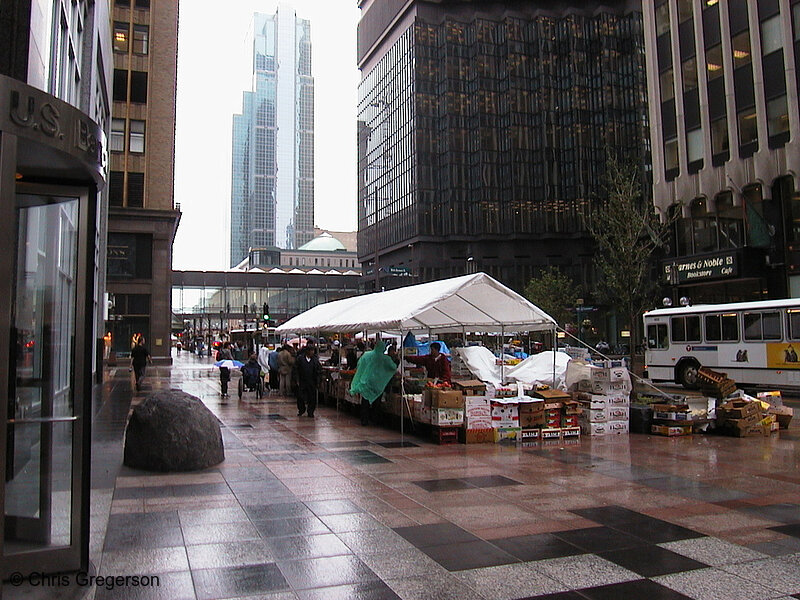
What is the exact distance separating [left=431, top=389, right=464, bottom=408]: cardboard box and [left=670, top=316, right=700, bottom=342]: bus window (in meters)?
15.2

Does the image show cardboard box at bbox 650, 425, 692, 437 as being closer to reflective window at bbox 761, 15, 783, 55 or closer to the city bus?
the city bus

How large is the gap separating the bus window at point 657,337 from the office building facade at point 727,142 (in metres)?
10.8

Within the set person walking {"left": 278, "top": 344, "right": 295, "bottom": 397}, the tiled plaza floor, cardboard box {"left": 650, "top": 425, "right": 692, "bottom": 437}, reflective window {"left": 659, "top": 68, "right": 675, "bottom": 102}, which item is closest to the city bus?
cardboard box {"left": 650, "top": 425, "right": 692, "bottom": 437}

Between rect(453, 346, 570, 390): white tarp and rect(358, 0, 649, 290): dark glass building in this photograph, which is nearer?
rect(453, 346, 570, 390): white tarp

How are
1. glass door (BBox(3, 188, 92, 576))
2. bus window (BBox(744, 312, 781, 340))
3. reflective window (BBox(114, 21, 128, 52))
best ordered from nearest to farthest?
glass door (BBox(3, 188, 92, 576)) < bus window (BBox(744, 312, 781, 340)) < reflective window (BBox(114, 21, 128, 52))

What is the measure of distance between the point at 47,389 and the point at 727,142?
1476 inches

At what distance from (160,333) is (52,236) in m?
41.3

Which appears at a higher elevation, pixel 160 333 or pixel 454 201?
pixel 454 201

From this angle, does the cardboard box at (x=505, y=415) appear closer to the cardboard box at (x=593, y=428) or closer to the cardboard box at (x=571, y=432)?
the cardboard box at (x=571, y=432)

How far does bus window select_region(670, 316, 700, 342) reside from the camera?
24.2 metres

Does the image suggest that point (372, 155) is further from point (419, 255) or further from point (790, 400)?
point (790, 400)

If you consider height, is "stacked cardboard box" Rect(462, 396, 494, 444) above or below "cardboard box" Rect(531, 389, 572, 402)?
below

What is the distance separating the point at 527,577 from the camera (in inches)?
207

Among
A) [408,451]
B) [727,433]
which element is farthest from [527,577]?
[727,433]
